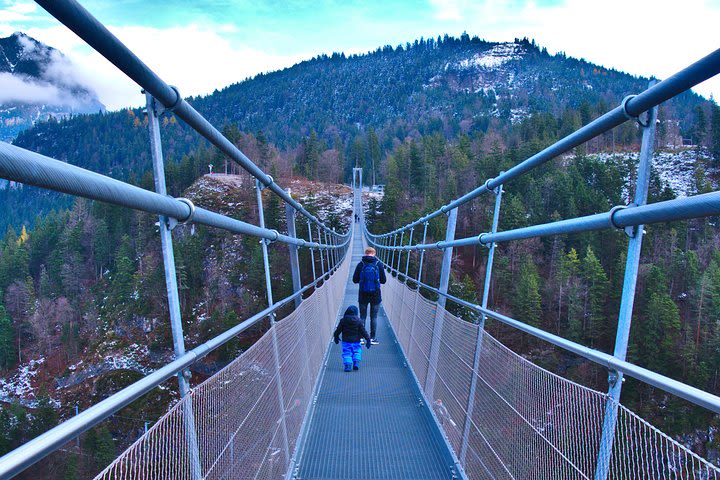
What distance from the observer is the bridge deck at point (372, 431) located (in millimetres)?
3035

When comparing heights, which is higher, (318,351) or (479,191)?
(479,191)

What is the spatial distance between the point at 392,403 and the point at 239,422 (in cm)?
261

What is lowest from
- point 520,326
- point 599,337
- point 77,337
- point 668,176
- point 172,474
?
point 77,337

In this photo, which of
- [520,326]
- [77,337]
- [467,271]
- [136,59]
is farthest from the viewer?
[467,271]

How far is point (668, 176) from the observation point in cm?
6850

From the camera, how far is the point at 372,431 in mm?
3625

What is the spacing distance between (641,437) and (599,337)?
4205cm

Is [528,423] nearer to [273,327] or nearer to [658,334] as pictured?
[273,327]

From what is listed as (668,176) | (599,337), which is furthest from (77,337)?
(668,176)

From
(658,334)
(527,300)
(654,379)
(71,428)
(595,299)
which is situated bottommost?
(658,334)

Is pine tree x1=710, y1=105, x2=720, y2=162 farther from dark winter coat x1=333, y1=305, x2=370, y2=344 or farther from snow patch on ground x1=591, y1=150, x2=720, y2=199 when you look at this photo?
dark winter coat x1=333, y1=305, x2=370, y2=344

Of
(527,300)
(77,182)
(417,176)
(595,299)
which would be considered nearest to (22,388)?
(527,300)

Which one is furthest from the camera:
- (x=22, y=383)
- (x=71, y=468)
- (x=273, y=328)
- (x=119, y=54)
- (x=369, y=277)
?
(x=22, y=383)

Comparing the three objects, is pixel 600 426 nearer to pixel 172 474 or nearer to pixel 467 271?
pixel 172 474
